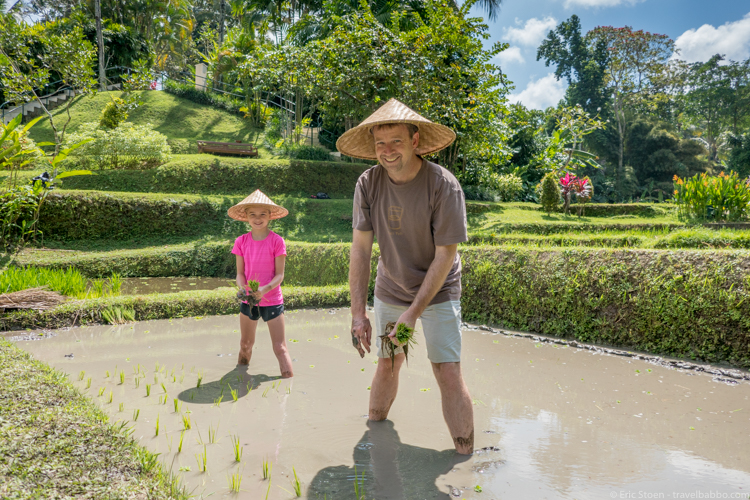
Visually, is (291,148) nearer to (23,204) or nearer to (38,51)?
(23,204)

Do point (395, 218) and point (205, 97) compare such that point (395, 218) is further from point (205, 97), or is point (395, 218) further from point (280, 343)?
point (205, 97)

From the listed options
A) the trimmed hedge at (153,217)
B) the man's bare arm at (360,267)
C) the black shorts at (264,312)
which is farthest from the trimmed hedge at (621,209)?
the man's bare arm at (360,267)

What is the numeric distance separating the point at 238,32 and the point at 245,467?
28.4m

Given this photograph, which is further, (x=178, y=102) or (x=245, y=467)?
(x=178, y=102)

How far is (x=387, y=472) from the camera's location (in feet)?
9.15

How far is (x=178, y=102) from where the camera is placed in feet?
87.2

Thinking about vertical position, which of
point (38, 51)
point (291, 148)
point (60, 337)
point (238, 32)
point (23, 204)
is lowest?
point (60, 337)

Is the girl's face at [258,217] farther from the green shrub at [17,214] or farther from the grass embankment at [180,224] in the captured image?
the green shrub at [17,214]

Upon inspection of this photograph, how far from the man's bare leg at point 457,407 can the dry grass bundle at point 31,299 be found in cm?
588

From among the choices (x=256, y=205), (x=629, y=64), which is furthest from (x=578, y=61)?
(x=256, y=205)

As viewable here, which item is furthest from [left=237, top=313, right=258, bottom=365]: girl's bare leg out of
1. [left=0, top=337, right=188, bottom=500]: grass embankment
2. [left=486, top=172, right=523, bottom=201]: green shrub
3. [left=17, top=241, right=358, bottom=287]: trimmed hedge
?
[left=486, top=172, right=523, bottom=201]: green shrub

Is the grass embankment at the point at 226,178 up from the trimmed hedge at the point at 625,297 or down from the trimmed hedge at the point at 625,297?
up

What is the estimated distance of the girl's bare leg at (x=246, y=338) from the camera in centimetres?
457

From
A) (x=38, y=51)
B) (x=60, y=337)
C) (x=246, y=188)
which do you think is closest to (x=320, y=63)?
(x=246, y=188)
